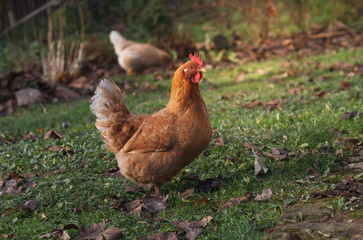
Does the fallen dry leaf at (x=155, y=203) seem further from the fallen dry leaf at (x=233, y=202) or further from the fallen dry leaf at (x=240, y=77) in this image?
the fallen dry leaf at (x=240, y=77)

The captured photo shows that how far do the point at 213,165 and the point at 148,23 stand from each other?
8.32m

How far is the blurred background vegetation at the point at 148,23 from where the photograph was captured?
11016 millimetres

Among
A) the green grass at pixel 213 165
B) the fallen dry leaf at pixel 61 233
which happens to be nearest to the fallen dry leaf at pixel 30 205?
the green grass at pixel 213 165

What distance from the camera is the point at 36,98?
879 centimetres

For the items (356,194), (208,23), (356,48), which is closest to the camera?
(356,194)

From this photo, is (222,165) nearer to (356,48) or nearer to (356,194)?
(356,194)

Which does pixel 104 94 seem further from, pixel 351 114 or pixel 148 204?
pixel 351 114

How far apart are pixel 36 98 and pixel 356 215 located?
285 inches

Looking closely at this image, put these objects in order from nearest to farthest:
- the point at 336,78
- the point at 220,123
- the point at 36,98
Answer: the point at 220,123 < the point at 336,78 < the point at 36,98

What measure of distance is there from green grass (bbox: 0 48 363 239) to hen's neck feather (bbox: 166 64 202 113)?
33.7 inches

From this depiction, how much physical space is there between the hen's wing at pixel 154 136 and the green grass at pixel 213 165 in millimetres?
511

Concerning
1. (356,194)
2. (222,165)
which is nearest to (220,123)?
(222,165)

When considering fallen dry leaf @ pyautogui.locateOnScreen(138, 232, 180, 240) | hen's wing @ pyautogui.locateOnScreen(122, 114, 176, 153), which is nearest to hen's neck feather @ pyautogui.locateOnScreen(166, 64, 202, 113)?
hen's wing @ pyautogui.locateOnScreen(122, 114, 176, 153)

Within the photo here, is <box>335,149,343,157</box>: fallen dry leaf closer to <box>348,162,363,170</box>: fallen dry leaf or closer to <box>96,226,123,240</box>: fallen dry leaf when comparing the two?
<box>348,162,363,170</box>: fallen dry leaf
